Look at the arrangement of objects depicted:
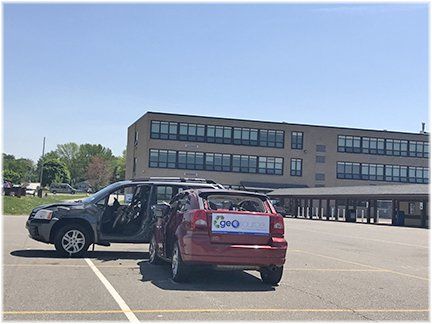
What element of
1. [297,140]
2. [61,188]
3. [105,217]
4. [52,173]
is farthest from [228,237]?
[52,173]

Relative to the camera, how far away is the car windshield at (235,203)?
32.3 feet

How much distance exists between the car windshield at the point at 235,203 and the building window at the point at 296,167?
6862 centimetres

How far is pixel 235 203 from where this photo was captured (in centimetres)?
1059

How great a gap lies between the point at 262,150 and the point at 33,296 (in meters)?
70.0

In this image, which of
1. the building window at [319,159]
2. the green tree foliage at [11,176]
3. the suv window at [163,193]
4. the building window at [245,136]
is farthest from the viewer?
the green tree foliage at [11,176]

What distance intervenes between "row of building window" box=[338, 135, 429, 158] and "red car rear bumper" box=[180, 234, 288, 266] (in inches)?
2896

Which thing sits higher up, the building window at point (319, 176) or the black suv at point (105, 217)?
the building window at point (319, 176)

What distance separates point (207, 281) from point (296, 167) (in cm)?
6993

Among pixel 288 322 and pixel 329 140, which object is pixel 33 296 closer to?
pixel 288 322

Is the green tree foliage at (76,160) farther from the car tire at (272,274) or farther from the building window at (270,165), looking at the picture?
the car tire at (272,274)

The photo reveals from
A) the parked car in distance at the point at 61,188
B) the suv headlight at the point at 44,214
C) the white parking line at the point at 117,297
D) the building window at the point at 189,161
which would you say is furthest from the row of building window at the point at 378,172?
the white parking line at the point at 117,297

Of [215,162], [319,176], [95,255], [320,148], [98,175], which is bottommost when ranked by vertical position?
[95,255]

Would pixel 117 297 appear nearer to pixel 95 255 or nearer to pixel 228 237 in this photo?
pixel 228 237

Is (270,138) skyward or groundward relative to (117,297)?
skyward
